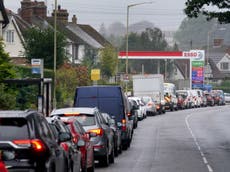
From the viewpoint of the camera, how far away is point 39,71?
1409 inches

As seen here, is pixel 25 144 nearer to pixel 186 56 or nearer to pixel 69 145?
pixel 69 145

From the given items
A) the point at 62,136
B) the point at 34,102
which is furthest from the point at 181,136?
the point at 62,136

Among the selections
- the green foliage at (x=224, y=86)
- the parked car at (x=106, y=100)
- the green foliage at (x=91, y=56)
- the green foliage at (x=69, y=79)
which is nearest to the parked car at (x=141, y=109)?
the green foliage at (x=69, y=79)

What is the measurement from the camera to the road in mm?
25750

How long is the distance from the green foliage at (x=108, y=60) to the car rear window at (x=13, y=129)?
237 ft

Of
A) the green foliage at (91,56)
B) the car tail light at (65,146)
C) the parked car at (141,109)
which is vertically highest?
the green foliage at (91,56)

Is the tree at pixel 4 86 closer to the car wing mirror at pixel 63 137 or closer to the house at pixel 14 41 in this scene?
the car wing mirror at pixel 63 137

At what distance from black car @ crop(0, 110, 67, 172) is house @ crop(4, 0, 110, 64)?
53999 mm

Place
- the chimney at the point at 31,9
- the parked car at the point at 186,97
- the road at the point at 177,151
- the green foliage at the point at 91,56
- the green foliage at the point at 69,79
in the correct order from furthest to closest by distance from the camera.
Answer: the parked car at the point at 186,97, the green foliage at the point at 91,56, the chimney at the point at 31,9, the green foliage at the point at 69,79, the road at the point at 177,151

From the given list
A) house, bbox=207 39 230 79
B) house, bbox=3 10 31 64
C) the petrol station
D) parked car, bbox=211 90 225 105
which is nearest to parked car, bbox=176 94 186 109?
parked car, bbox=211 90 225 105

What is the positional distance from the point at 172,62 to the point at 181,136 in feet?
347

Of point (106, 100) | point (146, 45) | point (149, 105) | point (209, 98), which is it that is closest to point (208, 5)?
point (106, 100)

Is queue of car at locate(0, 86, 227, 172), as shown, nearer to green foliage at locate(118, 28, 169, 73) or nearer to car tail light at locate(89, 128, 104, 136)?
car tail light at locate(89, 128, 104, 136)

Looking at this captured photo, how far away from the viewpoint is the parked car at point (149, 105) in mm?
69500
